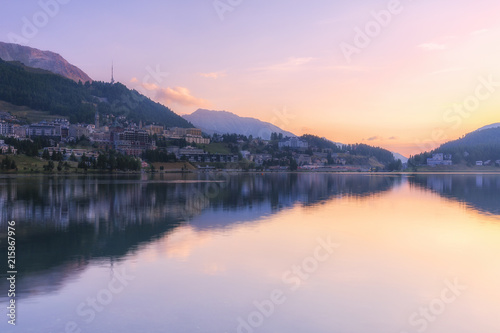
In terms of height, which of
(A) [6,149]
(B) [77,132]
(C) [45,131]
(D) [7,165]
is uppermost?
(B) [77,132]

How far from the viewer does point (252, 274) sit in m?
14.0

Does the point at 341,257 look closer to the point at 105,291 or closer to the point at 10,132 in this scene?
the point at 105,291

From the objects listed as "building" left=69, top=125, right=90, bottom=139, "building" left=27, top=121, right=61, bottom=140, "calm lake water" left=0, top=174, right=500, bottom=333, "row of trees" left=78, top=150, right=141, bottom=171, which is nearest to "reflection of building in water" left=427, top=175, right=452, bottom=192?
"calm lake water" left=0, top=174, right=500, bottom=333

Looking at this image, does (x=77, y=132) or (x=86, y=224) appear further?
(x=77, y=132)

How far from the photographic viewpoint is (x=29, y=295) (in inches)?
452

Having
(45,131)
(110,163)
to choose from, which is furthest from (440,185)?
(45,131)

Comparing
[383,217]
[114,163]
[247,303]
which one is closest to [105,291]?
[247,303]

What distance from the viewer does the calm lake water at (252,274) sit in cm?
1012

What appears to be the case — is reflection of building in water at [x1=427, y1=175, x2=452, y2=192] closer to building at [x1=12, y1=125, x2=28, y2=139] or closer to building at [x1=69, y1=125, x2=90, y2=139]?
building at [x1=69, y1=125, x2=90, y2=139]

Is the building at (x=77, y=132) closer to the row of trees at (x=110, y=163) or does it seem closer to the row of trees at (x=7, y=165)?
the row of trees at (x=110, y=163)

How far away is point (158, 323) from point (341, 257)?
9.09m

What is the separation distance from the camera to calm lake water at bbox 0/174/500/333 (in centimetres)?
1012

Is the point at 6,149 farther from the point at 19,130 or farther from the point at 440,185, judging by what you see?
the point at 440,185

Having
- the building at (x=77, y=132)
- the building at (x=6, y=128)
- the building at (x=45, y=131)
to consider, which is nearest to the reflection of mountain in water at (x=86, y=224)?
the building at (x=6, y=128)
